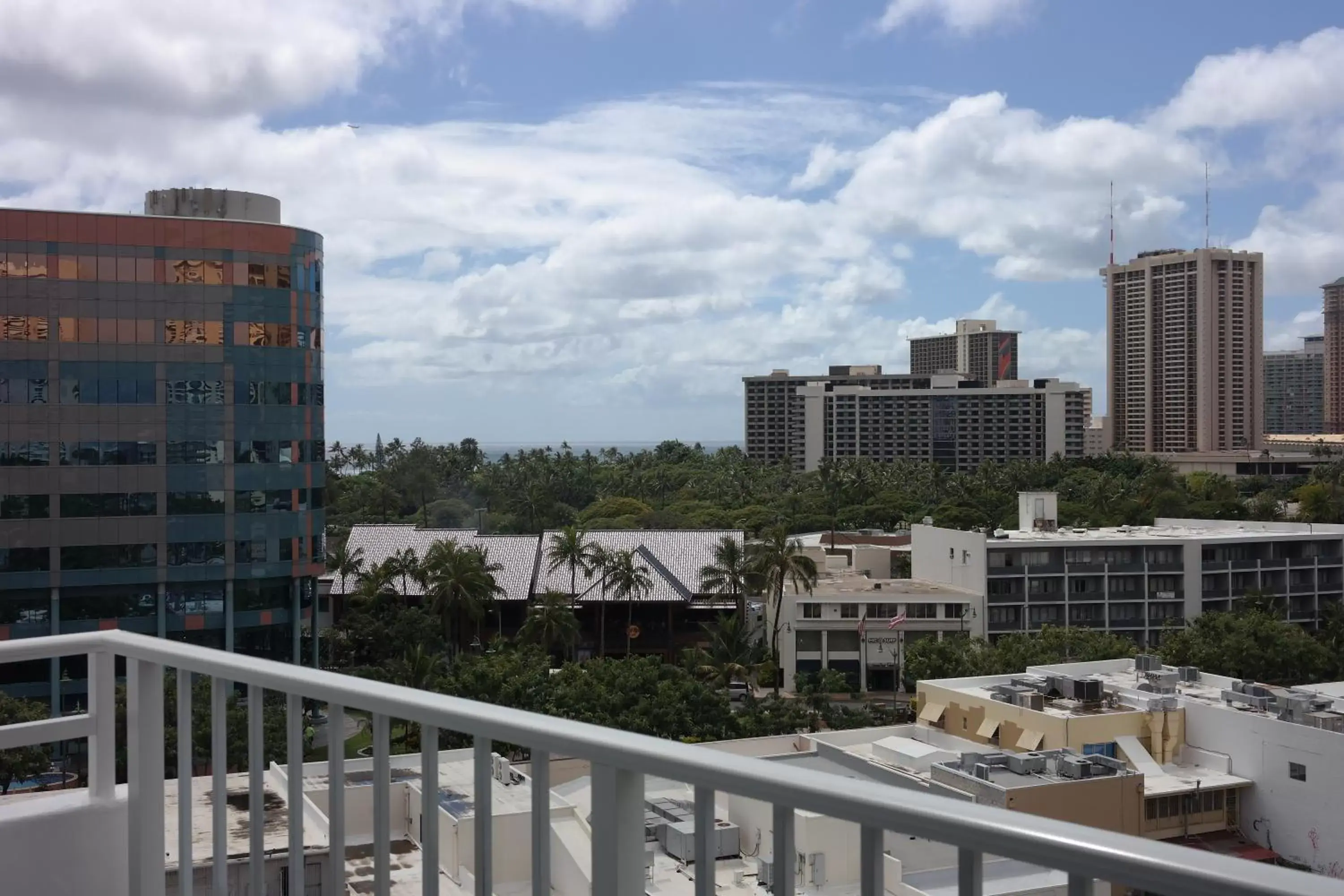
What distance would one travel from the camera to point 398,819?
1719 millimetres

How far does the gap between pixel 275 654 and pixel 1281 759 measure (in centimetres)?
1815

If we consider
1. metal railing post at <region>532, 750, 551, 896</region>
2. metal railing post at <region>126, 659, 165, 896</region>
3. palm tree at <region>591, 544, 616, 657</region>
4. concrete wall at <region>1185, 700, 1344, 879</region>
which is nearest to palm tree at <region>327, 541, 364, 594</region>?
palm tree at <region>591, 544, 616, 657</region>

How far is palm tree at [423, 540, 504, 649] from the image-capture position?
90.3 feet

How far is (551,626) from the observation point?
2598 cm

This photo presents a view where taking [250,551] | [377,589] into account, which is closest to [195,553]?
[250,551]

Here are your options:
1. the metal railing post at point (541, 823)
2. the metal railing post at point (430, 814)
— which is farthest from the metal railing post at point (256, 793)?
the metal railing post at point (541, 823)

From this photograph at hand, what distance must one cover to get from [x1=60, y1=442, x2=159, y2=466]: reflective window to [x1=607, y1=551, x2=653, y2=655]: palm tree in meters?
11.0

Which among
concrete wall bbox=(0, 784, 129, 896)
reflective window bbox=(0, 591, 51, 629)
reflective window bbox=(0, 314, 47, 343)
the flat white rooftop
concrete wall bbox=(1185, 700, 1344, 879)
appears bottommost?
concrete wall bbox=(1185, 700, 1344, 879)

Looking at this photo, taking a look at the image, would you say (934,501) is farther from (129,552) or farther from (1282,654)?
(129,552)

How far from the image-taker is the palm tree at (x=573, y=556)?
29.8 meters

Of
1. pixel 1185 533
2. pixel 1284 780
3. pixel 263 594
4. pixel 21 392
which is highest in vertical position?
pixel 21 392

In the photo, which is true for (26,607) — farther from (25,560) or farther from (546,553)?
(546,553)

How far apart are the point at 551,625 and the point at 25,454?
34.5 feet

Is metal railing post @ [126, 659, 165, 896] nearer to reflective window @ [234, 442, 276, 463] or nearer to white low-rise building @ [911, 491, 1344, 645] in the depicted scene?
reflective window @ [234, 442, 276, 463]
